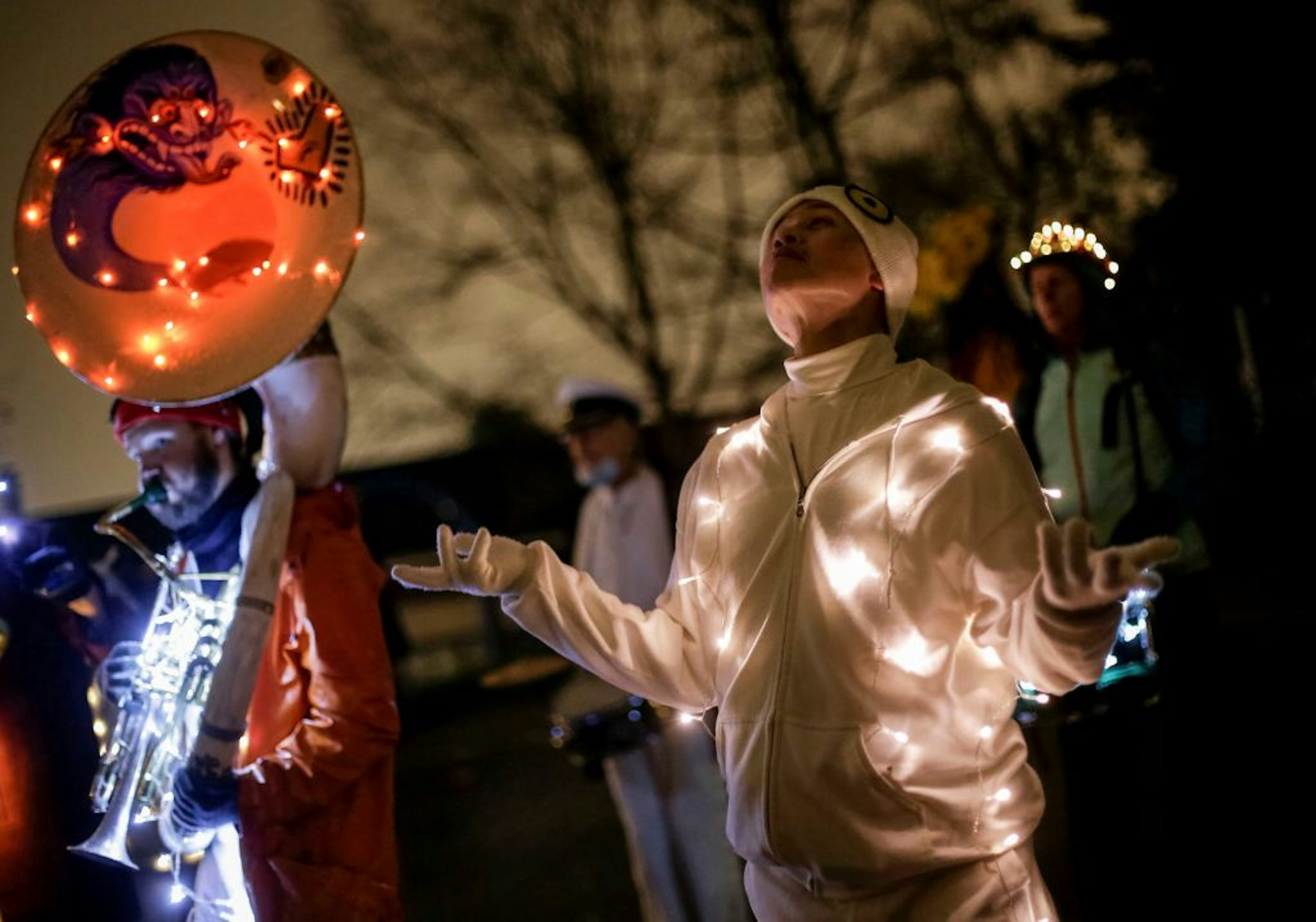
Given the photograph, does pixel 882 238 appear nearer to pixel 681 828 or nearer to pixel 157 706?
pixel 157 706

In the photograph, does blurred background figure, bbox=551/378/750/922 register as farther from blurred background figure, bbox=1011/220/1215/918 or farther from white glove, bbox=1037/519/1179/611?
white glove, bbox=1037/519/1179/611

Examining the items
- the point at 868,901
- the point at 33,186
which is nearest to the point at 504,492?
the point at 33,186

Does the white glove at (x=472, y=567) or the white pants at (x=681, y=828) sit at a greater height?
the white glove at (x=472, y=567)

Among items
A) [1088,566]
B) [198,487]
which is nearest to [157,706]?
[198,487]

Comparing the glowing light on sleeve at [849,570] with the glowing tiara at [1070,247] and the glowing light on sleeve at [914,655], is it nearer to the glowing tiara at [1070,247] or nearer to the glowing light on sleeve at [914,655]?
the glowing light on sleeve at [914,655]

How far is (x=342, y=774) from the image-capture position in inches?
154

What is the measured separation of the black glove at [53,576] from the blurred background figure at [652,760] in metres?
1.80

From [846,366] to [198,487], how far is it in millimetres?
1942

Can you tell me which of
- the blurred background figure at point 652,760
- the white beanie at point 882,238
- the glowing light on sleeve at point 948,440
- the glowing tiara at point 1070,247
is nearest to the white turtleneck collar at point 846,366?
the white beanie at point 882,238

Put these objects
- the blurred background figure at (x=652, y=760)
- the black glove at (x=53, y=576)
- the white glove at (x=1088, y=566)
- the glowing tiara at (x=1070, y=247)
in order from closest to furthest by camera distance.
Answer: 1. the white glove at (x=1088, y=566)
2. the black glove at (x=53, y=576)
3. the glowing tiara at (x=1070, y=247)
4. the blurred background figure at (x=652, y=760)

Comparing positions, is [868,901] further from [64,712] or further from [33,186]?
[64,712]

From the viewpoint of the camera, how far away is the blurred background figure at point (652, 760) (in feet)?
19.0

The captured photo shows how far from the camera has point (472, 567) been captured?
134 inches

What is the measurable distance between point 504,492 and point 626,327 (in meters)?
4.49
